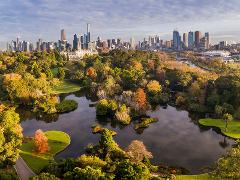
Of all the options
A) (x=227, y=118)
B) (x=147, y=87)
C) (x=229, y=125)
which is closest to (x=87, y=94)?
(x=147, y=87)

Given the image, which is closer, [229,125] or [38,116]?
[229,125]

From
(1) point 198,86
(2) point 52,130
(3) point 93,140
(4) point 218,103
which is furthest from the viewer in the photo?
(1) point 198,86

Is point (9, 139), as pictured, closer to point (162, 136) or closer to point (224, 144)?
point (162, 136)

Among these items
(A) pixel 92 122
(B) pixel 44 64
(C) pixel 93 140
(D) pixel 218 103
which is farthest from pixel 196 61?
(C) pixel 93 140

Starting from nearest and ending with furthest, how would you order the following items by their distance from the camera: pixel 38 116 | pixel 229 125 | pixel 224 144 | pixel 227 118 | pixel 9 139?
pixel 9 139
pixel 224 144
pixel 227 118
pixel 229 125
pixel 38 116

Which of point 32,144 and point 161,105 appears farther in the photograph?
point 161,105

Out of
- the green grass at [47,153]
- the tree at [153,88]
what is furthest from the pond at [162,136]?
the tree at [153,88]

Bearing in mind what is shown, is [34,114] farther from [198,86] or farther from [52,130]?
[198,86]
